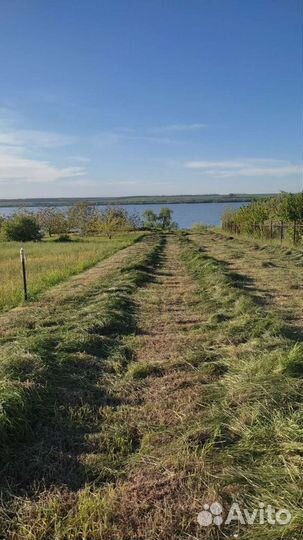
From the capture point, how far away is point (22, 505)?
3.19 metres

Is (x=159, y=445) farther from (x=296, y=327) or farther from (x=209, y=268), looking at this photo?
(x=209, y=268)

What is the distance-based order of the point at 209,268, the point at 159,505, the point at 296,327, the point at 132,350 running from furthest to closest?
1. the point at 209,268
2. the point at 296,327
3. the point at 132,350
4. the point at 159,505

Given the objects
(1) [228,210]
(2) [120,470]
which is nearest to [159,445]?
(2) [120,470]

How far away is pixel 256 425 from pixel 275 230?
2976cm

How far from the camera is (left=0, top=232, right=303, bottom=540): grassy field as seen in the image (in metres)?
3.05

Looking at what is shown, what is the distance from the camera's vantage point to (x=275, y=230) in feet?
107

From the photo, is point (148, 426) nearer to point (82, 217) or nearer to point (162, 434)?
point (162, 434)

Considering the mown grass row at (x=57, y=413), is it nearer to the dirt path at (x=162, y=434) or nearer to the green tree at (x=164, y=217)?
the dirt path at (x=162, y=434)

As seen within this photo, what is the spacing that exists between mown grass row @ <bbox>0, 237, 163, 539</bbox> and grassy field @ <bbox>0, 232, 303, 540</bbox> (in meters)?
0.01

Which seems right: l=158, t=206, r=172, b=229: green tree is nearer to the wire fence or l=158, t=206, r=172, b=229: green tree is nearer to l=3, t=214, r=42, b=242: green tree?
l=3, t=214, r=42, b=242: green tree

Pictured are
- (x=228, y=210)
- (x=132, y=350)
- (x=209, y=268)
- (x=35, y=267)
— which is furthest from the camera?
(x=228, y=210)

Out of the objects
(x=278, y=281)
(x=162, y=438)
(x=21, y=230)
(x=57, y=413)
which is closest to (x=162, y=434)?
(x=162, y=438)

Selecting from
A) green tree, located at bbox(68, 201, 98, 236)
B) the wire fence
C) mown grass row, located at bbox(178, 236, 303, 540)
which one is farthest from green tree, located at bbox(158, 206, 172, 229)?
mown grass row, located at bbox(178, 236, 303, 540)

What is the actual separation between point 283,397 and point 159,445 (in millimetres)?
1376
